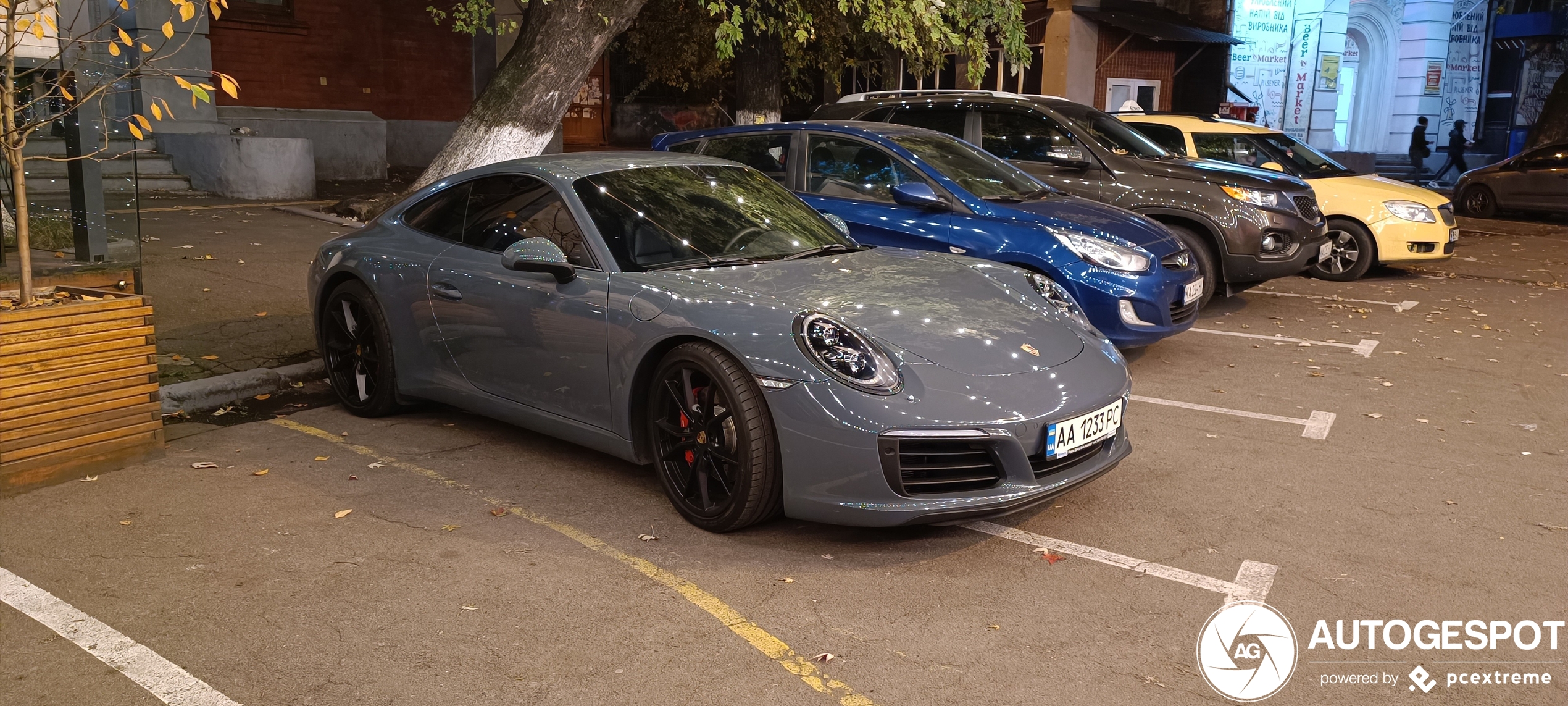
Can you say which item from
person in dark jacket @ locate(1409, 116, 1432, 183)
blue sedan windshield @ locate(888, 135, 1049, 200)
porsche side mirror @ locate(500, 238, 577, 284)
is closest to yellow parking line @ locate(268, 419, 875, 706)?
porsche side mirror @ locate(500, 238, 577, 284)

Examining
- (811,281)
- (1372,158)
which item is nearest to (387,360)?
(811,281)

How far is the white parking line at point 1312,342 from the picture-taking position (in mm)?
8203

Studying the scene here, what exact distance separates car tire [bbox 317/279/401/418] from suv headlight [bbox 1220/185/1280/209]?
673 centimetres

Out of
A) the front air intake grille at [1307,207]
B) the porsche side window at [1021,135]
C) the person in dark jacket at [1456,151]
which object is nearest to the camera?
the porsche side window at [1021,135]

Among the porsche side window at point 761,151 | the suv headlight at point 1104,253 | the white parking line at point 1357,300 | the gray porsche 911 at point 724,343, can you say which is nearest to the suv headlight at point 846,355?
the gray porsche 911 at point 724,343

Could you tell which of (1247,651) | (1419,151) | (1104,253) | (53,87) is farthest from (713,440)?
(1419,151)

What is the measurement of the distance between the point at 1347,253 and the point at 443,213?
31.7 feet

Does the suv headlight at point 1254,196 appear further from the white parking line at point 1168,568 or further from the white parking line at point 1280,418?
the white parking line at point 1168,568

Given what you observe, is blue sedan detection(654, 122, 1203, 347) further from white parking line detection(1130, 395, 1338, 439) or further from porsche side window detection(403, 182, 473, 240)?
porsche side window detection(403, 182, 473, 240)

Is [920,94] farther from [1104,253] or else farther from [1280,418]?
[1280,418]

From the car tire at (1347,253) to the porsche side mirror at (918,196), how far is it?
20.4ft

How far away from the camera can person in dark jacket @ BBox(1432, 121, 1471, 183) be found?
2661cm

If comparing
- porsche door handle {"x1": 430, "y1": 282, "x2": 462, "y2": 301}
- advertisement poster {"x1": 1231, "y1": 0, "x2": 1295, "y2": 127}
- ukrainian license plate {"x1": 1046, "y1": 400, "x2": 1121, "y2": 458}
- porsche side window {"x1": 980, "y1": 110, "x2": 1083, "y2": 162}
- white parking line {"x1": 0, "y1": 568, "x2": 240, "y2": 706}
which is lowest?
white parking line {"x1": 0, "y1": 568, "x2": 240, "y2": 706}

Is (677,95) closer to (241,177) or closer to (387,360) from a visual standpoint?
(241,177)
